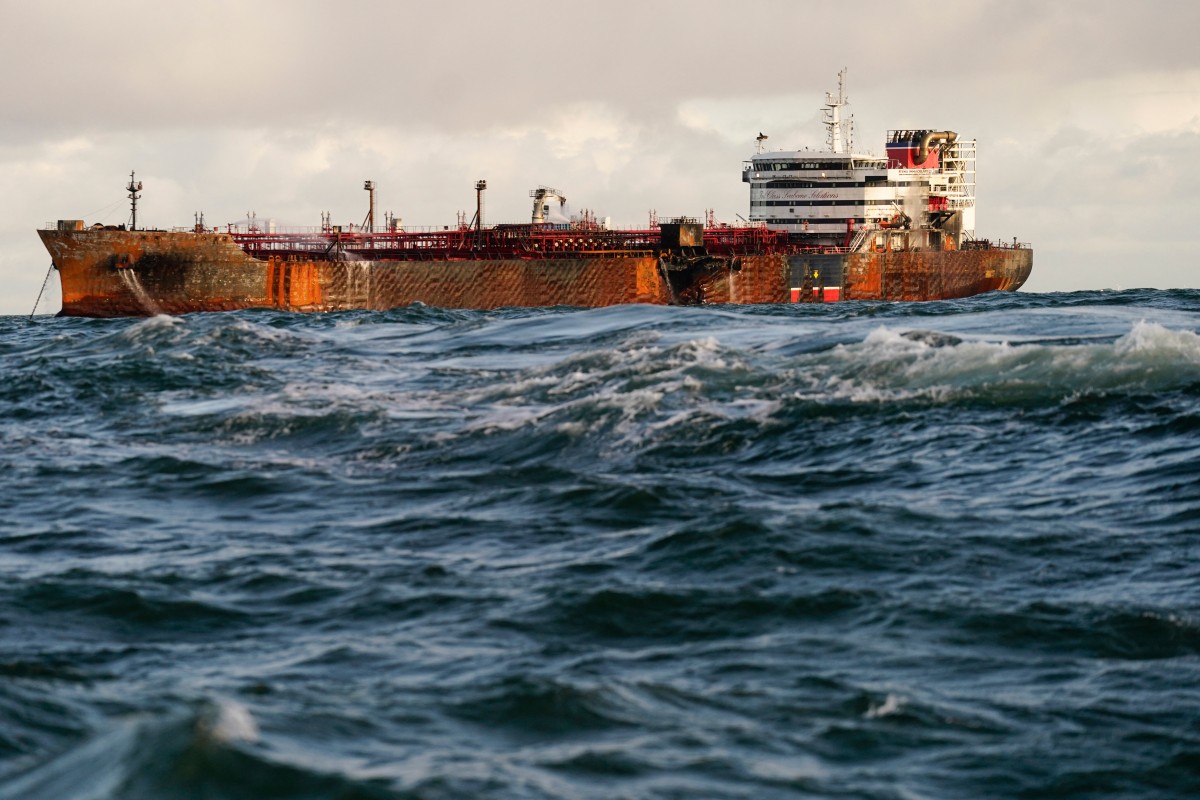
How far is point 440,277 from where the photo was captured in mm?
80438

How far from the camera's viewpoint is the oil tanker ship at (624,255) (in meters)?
74.8

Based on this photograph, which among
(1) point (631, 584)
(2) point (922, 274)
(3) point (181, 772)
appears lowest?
(3) point (181, 772)

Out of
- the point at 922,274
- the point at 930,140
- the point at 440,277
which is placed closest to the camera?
the point at 440,277

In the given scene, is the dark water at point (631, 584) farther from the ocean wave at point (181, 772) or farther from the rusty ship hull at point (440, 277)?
the rusty ship hull at point (440, 277)

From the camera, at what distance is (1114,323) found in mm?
38969

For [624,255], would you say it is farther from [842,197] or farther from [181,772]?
[181,772]

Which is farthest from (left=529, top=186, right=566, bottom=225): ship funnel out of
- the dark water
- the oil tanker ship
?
the dark water

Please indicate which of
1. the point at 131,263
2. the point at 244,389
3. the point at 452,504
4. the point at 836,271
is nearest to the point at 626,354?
the point at 244,389

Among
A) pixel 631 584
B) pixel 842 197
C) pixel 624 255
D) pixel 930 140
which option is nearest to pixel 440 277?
pixel 624 255

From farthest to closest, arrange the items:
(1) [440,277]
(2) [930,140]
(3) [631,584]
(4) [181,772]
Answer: (2) [930,140] → (1) [440,277] → (3) [631,584] → (4) [181,772]

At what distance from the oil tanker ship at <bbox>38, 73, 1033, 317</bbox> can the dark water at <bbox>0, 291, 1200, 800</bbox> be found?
47.0m

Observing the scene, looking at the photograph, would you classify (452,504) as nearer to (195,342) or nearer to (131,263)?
(195,342)

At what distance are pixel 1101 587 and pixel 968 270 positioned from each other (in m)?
83.1

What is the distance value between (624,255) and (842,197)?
21052 millimetres
